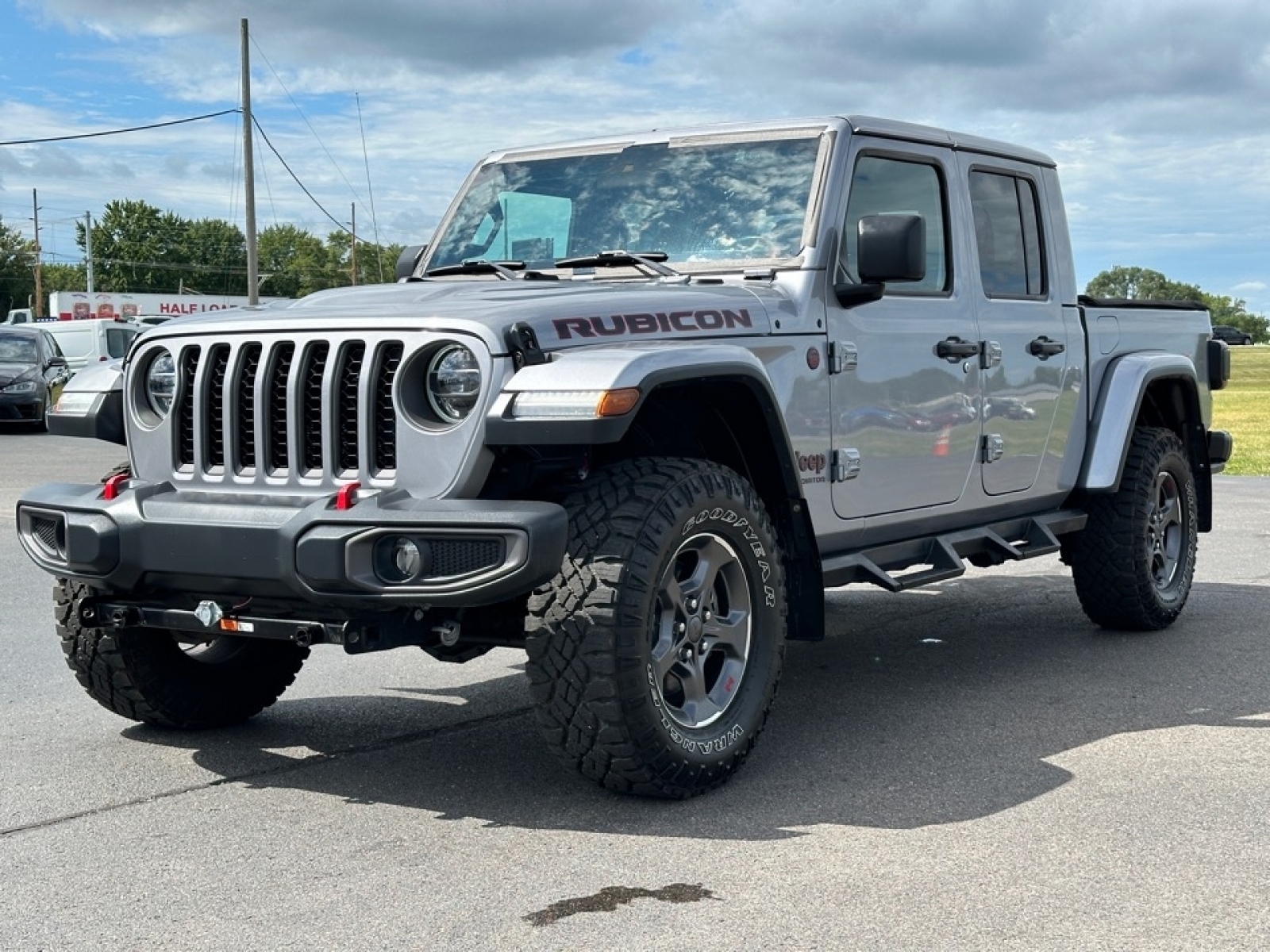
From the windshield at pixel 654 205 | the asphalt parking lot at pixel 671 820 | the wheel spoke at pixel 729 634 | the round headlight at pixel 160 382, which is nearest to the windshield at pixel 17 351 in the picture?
the asphalt parking lot at pixel 671 820

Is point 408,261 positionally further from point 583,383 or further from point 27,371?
point 27,371

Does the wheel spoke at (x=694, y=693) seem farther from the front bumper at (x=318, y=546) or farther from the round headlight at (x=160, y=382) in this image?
the round headlight at (x=160, y=382)

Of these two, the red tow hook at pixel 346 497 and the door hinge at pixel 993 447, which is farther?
the door hinge at pixel 993 447

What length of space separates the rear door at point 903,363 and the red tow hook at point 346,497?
6.12ft

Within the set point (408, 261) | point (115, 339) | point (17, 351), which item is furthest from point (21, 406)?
point (408, 261)

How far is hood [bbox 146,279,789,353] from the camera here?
4.71 m

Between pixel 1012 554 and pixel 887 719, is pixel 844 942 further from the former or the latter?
pixel 1012 554

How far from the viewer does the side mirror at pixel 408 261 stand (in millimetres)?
6859

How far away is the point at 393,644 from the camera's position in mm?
4770

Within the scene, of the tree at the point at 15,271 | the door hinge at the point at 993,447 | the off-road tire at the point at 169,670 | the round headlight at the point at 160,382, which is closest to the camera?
the round headlight at the point at 160,382

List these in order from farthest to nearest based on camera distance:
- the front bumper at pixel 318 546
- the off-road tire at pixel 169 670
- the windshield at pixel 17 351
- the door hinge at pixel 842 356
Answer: the windshield at pixel 17 351
the door hinge at pixel 842 356
the off-road tire at pixel 169 670
the front bumper at pixel 318 546

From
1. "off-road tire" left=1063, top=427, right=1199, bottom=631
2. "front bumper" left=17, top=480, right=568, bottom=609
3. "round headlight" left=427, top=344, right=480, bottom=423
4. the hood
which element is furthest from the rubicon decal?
"off-road tire" left=1063, top=427, right=1199, bottom=631

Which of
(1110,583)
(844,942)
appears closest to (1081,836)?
(844,942)

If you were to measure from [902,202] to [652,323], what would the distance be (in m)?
1.85
